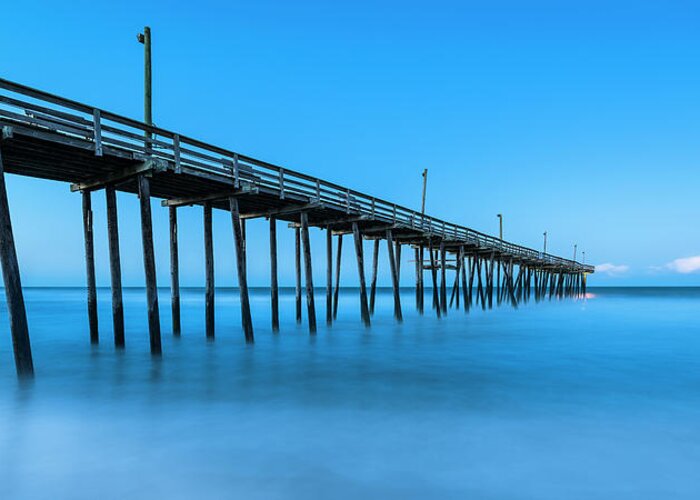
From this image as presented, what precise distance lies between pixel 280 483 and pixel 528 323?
2027 centimetres

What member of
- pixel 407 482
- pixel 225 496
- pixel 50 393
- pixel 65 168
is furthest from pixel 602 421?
pixel 65 168

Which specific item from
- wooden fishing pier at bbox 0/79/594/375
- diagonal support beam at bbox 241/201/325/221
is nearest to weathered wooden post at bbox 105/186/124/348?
wooden fishing pier at bbox 0/79/594/375

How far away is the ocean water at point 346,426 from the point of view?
4.49 metres

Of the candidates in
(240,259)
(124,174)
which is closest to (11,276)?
(124,174)

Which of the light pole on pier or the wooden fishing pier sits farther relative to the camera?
the light pole on pier

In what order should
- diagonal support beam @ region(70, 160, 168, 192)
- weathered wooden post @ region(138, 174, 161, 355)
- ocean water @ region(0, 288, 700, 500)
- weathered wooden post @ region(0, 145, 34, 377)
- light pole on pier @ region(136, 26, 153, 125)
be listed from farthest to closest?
light pole on pier @ region(136, 26, 153, 125) → weathered wooden post @ region(138, 174, 161, 355) → diagonal support beam @ region(70, 160, 168, 192) → weathered wooden post @ region(0, 145, 34, 377) → ocean water @ region(0, 288, 700, 500)

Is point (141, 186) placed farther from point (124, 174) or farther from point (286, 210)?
point (286, 210)

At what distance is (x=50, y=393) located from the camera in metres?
7.90

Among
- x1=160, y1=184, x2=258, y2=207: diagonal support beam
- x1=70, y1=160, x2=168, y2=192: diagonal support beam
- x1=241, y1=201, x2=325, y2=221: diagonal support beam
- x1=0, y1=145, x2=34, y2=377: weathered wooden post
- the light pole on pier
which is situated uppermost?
the light pole on pier

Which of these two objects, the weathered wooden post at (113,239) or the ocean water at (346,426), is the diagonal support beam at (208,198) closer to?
the weathered wooden post at (113,239)

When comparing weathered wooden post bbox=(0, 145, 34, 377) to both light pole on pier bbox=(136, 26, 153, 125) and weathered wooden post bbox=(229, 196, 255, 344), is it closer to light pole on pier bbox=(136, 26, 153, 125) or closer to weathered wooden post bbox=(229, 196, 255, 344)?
light pole on pier bbox=(136, 26, 153, 125)

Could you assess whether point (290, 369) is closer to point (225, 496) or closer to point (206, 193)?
point (206, 193)

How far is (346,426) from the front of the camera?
6.22m

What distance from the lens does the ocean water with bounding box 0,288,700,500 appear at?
449cm
